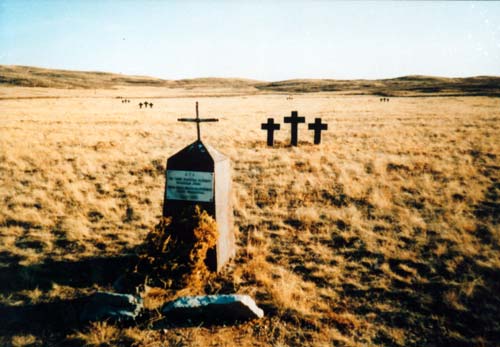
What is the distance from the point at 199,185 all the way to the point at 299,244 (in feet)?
7.49

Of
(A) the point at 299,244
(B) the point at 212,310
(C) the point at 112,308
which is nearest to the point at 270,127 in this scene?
(A) the point at 299,244

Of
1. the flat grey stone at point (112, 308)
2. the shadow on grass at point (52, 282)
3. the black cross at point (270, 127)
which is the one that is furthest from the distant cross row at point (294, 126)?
the flat grey stone at point (112, 308)

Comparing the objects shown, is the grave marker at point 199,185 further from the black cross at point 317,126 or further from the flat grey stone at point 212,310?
the black cross at point 317,126

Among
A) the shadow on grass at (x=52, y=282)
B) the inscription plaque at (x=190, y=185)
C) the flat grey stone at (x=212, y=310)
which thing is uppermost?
the inscription plaque at (x=190, y=185)

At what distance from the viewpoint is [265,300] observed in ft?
14.7

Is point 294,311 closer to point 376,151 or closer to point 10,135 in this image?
point 376,151

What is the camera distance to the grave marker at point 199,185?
4852mm

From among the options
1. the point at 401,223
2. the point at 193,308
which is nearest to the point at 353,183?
the point at 401,223

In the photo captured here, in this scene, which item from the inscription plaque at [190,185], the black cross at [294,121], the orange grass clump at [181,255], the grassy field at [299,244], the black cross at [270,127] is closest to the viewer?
the grassy field at [299,244]

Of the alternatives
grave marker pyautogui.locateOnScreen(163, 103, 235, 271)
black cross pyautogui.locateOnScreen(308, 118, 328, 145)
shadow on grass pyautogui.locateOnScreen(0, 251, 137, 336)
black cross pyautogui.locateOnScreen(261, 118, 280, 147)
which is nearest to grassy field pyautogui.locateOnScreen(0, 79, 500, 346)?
shadow on grass pyautogui.locateOnScreen(0, 251, 137, 336)

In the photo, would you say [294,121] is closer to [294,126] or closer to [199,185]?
[294,126]

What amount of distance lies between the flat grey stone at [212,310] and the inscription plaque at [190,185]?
4.60 ft

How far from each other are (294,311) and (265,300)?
1.36 feet

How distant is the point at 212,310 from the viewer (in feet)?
13.0
